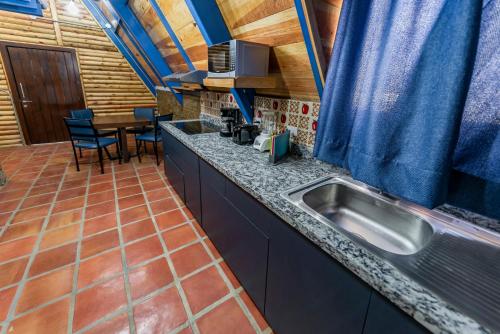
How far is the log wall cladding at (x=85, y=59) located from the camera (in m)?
4.20

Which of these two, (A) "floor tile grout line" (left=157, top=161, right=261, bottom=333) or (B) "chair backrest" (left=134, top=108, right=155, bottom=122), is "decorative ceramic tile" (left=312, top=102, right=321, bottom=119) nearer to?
(A) "floor tile grout line" (left=157, top=161, right=261, bottom=333)

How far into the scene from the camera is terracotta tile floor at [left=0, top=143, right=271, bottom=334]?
1.33 meters

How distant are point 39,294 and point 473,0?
8.53 ft

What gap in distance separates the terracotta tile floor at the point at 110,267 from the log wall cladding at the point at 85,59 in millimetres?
2634

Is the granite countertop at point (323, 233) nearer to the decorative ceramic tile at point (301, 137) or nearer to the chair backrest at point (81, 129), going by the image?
the decorative ceramic tile at point (301, 137)

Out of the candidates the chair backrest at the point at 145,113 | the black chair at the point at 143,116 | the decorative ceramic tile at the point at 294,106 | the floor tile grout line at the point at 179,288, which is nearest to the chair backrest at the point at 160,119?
the black chair at the point at 143,116

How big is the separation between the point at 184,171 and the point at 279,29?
5.03 feet

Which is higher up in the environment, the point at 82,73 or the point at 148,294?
the point at 82,73

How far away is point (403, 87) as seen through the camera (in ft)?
2.92

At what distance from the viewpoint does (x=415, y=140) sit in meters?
0.87

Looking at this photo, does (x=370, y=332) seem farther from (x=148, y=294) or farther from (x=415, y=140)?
(x=148, y=294)

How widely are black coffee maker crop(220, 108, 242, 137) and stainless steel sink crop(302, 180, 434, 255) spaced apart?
4.06ft

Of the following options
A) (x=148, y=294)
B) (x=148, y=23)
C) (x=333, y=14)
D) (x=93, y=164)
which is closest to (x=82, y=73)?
(x=93, y=164)

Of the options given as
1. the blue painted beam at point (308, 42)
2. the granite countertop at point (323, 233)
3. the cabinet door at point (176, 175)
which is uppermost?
the blue painted beam at point (308, 42)
